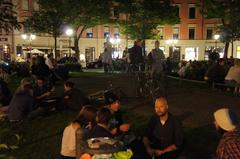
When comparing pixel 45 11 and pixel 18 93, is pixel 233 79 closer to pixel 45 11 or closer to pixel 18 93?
pixel 18 93

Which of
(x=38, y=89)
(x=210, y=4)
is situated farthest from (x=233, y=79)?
(x=210, y=4)

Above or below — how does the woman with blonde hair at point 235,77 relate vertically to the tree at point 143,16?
below

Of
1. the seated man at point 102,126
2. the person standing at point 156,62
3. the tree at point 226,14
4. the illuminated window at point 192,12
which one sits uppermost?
the illuminated window at point 192,12

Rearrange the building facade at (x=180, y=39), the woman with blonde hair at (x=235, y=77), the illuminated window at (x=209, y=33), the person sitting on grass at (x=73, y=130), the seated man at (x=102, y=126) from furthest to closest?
the illuminated window at (x=209, y=33) → the building facade at (x=180, y=39) → the woman with blonde hair at (x=235, y=77) → the person sitting on grass at (x=73, y=130) → the seated man at (x=102, y=126)

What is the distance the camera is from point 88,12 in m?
47.8

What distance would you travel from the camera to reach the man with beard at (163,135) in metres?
7.44

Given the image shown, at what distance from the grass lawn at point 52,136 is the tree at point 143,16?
4161 centimetres

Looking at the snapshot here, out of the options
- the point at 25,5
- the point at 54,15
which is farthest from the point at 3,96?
the point at 25,5

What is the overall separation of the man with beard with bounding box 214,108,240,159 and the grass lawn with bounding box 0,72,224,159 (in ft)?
10.6

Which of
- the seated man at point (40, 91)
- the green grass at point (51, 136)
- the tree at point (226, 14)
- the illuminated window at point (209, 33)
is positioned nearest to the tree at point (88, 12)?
the tree at point (226, 14)

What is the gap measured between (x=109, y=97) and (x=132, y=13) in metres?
45.7

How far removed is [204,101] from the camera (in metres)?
15.1

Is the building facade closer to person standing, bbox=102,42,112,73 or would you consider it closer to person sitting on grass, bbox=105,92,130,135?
person standing, bbox=102,42,112,73

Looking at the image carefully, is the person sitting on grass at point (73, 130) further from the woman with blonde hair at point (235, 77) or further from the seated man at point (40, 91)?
the woman with blonde hair at point (235, 77)
